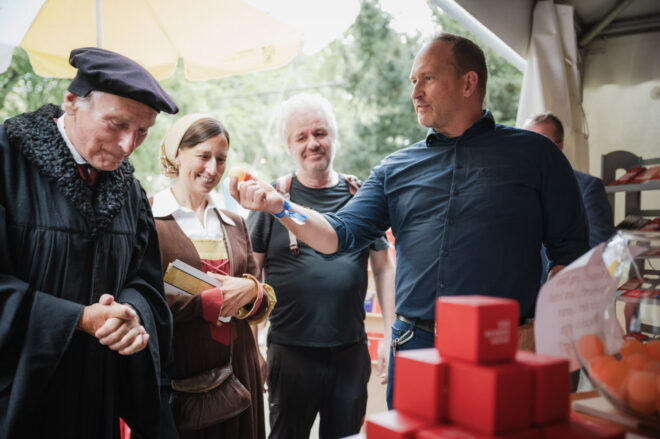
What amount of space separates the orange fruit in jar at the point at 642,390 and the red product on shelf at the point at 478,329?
0.35 m

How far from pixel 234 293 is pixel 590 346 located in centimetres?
135

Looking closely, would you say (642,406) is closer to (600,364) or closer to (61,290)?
(600,364)

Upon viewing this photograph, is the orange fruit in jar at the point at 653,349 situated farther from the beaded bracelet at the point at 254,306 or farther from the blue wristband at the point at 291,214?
the beaded bracelet at the point at 254,306

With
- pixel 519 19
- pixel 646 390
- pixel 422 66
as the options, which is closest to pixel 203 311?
pixel 422 66

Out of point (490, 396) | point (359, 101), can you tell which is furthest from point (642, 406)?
point (359, 101)

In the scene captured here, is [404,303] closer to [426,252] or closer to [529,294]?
[426,252]

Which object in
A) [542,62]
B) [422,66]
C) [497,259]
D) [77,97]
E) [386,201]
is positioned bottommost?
[497,259]

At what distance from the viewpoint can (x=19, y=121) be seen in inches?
58.6

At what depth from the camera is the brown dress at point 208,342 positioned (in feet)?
6.52

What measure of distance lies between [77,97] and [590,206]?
116 inches

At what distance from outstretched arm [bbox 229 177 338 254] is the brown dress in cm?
43

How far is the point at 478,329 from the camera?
783 mm

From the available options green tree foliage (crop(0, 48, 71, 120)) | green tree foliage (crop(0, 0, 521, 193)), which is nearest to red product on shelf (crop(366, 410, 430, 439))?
green tree foliage (crop(0, 48, 71, 120))

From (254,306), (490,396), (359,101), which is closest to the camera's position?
(490,396)
